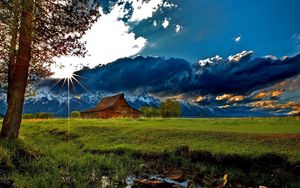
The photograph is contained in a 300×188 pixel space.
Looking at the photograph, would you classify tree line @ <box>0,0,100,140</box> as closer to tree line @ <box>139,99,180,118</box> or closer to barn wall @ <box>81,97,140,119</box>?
barn wall @ <box>81,97,140,119</box>

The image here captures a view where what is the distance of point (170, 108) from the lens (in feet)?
315

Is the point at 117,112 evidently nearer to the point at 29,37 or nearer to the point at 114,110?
the point at 114,110

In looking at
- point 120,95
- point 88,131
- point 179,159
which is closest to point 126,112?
point 120,95

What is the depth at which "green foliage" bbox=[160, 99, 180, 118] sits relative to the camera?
9332 cm

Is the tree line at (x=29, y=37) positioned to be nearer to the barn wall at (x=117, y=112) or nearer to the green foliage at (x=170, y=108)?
the barn wall at (x=117, y=112)

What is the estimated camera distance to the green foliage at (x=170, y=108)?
9332cm

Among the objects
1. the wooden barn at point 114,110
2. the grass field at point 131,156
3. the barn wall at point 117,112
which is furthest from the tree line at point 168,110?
the grass field at point 131,156

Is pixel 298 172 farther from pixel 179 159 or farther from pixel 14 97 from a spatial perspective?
pixel 14 97

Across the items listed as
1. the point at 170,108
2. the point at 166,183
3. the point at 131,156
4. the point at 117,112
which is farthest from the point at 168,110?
the point at 166,183

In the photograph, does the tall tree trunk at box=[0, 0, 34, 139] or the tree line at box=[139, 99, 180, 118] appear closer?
the tall tree trunk at box=[0, 0, 34, 139]

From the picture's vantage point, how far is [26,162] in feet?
39.2

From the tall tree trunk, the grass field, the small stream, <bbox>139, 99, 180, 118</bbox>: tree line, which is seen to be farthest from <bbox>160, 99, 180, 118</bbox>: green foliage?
the small stream

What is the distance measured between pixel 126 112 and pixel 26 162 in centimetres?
6628

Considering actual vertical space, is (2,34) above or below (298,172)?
above
